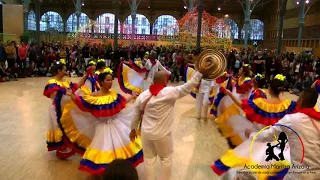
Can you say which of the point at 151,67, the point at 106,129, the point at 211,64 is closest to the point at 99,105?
the point at 106,129

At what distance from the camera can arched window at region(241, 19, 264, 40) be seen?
47.2m

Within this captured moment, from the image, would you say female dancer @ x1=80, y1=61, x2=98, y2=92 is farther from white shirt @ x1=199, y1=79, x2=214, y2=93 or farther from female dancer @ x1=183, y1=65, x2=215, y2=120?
white shirt @ x1=199, y1=79, x2=214, y2=93

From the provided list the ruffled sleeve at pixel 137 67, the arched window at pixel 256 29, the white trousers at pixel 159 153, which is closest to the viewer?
the white trousers at pixel 159 153

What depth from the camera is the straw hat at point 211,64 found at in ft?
11.3

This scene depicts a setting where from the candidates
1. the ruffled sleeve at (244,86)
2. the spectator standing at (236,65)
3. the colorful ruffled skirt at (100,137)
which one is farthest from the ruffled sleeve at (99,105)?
the spectator standing at (236,65)

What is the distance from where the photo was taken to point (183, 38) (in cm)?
2030

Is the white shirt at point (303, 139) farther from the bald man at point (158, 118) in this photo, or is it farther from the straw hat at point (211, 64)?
the bald man at point (158, 118)

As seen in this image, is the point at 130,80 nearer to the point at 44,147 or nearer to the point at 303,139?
the point at 44,147

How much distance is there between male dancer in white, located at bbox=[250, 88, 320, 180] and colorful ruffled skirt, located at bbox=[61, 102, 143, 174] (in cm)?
206

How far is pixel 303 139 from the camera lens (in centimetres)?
281

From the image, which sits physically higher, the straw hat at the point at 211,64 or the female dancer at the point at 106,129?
the straw hat at the point at 211,64

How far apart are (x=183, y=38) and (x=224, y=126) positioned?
571 inches

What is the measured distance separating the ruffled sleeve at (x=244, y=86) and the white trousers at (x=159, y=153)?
11.3 feet

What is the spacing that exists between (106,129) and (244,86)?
3413mm
